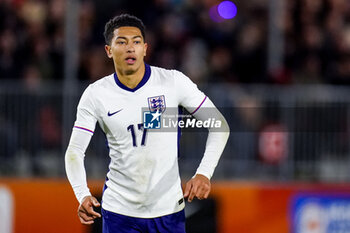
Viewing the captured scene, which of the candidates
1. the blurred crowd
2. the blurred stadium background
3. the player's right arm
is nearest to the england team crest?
the player's right arm

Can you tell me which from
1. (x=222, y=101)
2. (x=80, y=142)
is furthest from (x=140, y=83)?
(x=222, y=101)

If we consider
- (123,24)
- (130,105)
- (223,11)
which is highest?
(223,11)

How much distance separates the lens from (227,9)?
462 inches

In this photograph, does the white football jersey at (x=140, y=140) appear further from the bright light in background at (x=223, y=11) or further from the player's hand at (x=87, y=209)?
the bright light in background at (x=223, y=11)

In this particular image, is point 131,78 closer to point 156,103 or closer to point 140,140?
point 156,103

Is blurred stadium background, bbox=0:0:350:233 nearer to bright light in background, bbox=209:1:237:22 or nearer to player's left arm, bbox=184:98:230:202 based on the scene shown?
bright light in background, bbox=209:1:237:22

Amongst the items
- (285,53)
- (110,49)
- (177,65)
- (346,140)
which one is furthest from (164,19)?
(110,49)

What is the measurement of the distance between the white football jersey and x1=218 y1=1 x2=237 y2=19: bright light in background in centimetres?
600

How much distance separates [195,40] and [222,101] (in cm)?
108

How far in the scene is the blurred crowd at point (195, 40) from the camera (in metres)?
11.2

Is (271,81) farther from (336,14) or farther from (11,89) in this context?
(11,89)

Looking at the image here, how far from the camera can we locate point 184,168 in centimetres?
1099

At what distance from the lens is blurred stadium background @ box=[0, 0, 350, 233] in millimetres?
10859

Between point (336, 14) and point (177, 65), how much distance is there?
89.4 inches
